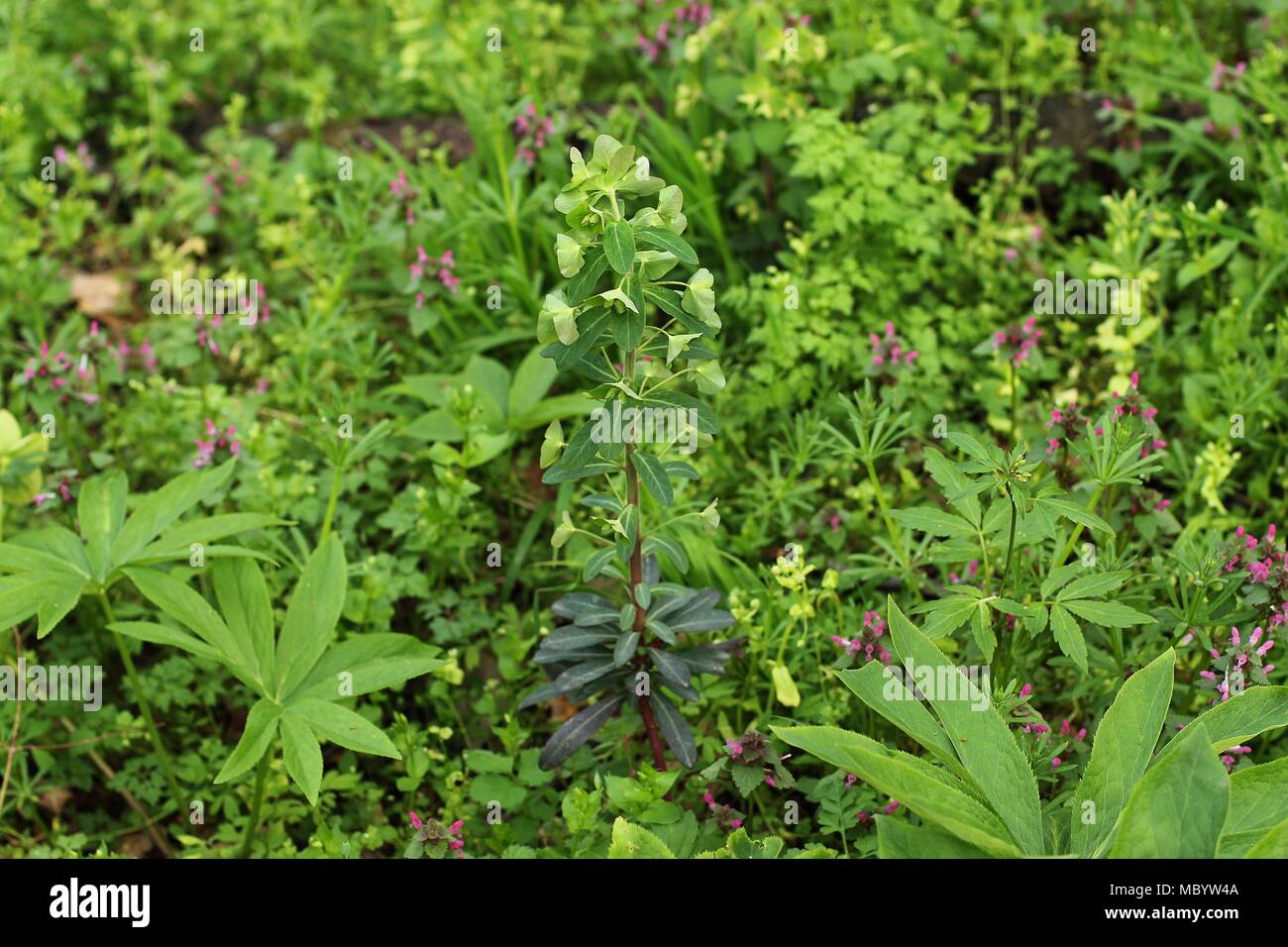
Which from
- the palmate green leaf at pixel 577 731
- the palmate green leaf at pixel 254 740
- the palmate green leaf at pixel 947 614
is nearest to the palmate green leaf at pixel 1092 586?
the palmate green leaf at pixel 947 614

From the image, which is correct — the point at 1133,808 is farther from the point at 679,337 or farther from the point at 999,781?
the point at 679,337

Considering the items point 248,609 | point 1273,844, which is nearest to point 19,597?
point 248,609

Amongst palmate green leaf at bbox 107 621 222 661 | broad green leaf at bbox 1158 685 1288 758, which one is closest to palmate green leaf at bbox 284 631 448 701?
palmate green leaf at bbox 107 621 222 661

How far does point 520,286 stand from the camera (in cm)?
385

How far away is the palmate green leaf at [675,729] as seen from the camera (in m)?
2.68

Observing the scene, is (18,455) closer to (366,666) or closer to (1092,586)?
(366,666)

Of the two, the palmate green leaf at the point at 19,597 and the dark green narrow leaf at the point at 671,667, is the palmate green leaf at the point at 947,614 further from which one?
the palmate green leaf at the point at 19,597

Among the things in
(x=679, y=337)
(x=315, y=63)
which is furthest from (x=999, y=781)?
(x=315, y=63)

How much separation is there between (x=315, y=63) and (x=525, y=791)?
3728 mm

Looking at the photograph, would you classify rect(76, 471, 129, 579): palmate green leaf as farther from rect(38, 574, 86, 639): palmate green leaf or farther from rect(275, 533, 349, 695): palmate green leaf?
rect(275, 533, 349, 695): palmate green leaf

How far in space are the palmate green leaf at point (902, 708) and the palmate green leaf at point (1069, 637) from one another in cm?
29

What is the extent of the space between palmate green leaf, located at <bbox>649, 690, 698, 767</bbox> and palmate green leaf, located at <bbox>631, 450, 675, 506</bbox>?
52 centimetres

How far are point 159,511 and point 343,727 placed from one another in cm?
76

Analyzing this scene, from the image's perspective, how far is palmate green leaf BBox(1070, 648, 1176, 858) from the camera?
2219 mm
